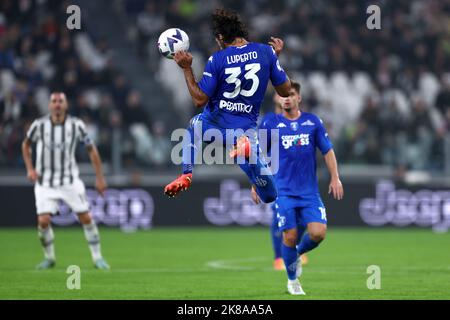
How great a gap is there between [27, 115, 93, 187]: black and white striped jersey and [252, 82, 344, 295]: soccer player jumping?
149 inches

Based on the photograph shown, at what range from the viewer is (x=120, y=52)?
27.7 m

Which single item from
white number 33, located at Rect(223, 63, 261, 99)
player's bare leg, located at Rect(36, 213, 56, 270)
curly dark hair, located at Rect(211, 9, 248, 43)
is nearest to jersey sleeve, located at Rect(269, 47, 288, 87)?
white number 33, located at Rect(223, 63, 261, 99)

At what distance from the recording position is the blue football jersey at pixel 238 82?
34.8ft

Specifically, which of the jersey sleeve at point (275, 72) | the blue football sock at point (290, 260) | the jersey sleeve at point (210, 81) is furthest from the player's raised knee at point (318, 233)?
the jersey sleeve at point (210, 81)

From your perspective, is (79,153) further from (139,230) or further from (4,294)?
(4,294)

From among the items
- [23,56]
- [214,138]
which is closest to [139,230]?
[23,56]

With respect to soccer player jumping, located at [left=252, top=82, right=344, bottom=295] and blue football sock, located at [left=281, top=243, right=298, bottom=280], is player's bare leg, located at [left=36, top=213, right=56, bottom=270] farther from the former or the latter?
blue football sock, located at [left=281, top=243, right=298, bottom=280]

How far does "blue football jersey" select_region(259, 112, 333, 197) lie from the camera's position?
12.6 m

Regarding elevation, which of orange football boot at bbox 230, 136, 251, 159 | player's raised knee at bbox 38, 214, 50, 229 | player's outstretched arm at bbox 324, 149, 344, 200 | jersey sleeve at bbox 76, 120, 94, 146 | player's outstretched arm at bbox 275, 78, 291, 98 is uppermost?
player's outstretched arm at bbox 275, 78, 291, 98

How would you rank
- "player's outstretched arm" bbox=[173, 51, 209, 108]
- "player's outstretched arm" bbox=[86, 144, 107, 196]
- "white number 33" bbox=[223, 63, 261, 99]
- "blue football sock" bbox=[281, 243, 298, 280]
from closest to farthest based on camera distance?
"player's outstretched arm" bbox=[173, 51, 209, 108], "white number 33" bbox=[223, 63, 261, 99], "blue football sock" bbox=[281, 243, 298, 280], "player's outstretched arm" bbox=[86, 144, 107, 196]

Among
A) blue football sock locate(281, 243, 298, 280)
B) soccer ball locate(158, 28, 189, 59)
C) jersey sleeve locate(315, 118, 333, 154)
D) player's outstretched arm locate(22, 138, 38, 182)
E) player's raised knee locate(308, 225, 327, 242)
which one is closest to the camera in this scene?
soccer ball locate(158, 28, 189, 59)

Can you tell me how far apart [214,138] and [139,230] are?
13.0 metres

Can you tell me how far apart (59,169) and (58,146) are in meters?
0.35

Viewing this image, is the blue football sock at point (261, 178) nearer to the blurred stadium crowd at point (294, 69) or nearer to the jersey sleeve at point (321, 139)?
the jersey sleeve at point (321, 139)
